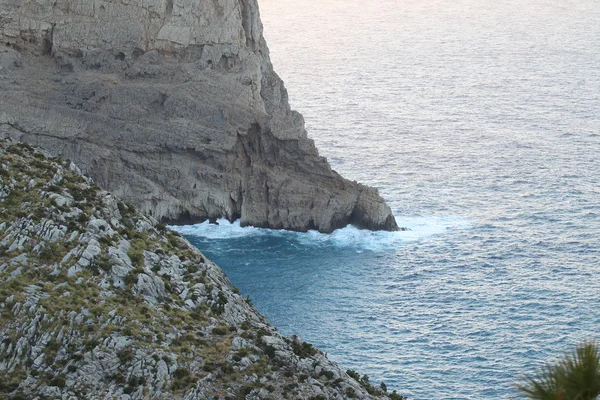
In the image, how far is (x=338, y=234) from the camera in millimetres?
132750

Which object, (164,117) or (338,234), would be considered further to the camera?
(164,117)

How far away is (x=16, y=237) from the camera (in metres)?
67.3

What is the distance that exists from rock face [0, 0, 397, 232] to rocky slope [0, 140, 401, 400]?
188ft

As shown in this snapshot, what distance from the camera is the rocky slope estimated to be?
194ft

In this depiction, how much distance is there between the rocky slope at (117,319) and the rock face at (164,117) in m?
57.2

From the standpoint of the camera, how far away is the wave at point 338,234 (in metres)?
131

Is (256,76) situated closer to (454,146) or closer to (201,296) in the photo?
(454,146)

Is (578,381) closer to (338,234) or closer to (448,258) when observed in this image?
(448,258)

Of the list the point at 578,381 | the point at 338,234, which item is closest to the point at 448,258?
the point at 338,234

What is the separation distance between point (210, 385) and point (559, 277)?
66434mm

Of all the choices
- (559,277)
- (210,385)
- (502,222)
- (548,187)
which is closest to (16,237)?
(210,385)

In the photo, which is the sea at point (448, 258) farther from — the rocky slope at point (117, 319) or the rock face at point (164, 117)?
the rocky slope at point (117, 319)

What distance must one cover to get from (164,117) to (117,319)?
72934mm

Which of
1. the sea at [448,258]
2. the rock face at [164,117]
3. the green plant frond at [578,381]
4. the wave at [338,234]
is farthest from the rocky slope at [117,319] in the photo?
the rock face at [164,117]
